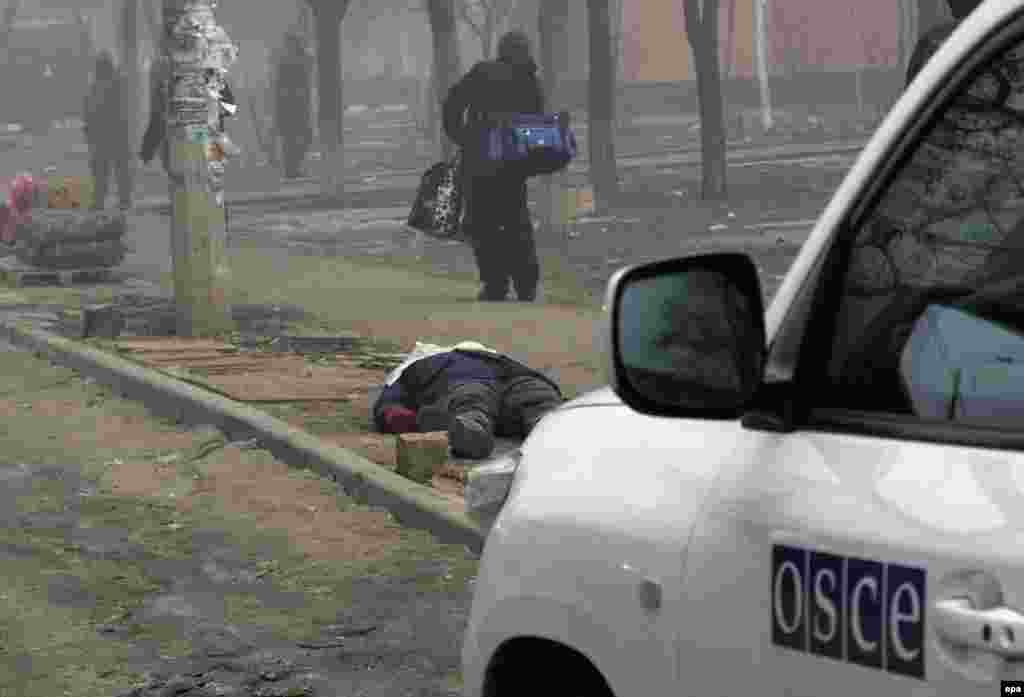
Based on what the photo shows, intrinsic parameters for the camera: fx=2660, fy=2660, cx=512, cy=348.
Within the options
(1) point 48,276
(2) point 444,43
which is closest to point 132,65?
(2) point 444,43

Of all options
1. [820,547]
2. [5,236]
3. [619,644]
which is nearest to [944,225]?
[820,547]

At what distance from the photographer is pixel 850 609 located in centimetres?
288

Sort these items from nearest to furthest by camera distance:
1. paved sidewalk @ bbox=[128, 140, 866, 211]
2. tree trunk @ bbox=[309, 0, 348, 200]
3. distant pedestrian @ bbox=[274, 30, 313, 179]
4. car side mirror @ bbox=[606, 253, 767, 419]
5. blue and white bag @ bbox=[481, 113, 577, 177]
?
car side mirror @ bbox=[606, 253, 767, 419]
blue and white bag @ bbox=[481, 113, 577, 177]
tree trunk @ bbox=[309, 0, 348, 200]
paved sidewalk @ bbox=[128, 140, 866, 211]
distant pedestrian @ bbox=[274, 30, 313, 179]

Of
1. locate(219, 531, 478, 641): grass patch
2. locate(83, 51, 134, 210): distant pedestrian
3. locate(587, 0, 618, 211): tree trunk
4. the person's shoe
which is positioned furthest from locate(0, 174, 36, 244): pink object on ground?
locate(219, 531, 478, 641): grass patch

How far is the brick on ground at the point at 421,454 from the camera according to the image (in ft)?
34.3

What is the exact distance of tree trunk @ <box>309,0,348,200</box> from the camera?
37.7m

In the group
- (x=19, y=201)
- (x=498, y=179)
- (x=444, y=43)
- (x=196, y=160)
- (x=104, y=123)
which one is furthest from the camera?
(x=444, y=43)

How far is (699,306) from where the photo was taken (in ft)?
10.3

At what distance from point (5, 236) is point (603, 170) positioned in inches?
379

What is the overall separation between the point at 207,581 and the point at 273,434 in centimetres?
287

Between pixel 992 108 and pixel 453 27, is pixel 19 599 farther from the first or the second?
pixel 453 27

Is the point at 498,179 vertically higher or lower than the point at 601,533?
lower

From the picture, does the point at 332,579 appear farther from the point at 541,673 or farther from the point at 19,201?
the point at 19,201

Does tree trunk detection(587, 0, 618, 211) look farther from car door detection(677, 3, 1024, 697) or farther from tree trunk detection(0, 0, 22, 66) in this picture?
tree trunk detection(0, 0, 22, 66)
